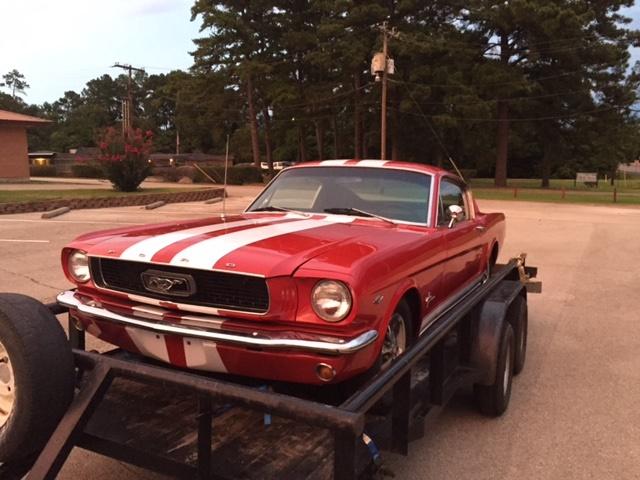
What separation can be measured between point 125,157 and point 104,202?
4.76 m

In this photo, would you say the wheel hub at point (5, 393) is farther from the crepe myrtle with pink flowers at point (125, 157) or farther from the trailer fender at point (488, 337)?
the crepe myrtle with pink flowers at point (125, 157)

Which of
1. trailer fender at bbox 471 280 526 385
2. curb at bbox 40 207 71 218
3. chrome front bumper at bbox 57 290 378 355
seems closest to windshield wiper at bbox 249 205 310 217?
trailer fender at bbox 471 280 526 385

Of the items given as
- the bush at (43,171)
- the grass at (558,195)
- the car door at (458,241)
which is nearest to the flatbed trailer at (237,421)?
the car door at (458,241)

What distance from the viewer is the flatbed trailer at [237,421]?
215 cm

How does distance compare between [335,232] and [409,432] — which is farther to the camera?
[335,232]

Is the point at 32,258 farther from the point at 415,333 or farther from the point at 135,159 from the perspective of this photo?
the point at 135,159

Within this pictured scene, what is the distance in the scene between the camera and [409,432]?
2.77 metres

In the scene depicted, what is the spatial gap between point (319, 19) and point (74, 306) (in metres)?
46.1

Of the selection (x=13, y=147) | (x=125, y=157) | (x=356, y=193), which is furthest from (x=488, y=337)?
(x=13, y=147)

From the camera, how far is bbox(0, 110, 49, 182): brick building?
33.4m

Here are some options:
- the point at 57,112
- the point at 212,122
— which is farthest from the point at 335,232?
the point at 57,112

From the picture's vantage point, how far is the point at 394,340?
130 inches

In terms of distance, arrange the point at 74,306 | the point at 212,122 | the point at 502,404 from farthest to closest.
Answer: the point at 212,122 < the point at 502,404 < the point at 74,306

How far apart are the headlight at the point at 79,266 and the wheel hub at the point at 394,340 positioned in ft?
5.67
